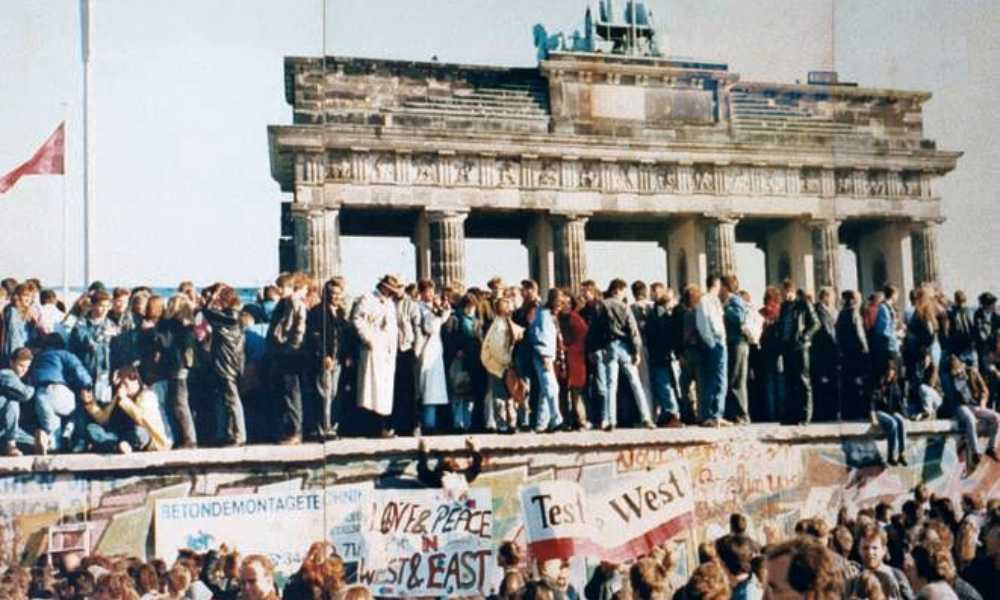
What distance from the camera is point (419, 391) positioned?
10.8m

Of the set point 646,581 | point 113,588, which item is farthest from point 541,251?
point 646,581

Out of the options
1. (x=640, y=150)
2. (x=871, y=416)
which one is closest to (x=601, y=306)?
(x=871, y=416)

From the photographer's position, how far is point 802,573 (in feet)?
18.5

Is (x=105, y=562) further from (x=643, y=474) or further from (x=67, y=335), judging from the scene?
(x=643, y=474)

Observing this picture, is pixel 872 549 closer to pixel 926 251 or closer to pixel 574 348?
pixel 574 348

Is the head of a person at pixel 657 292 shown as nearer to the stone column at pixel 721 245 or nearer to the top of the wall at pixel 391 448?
the top of the wall at pixel 391 448

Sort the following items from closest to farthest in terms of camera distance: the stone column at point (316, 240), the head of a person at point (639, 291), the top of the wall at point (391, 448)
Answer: the top of the wall at point (391, 448) → the head of a person at point (639, 291) → the stone column at point (316, 240)

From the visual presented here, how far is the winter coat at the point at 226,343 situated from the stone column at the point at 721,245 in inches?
282

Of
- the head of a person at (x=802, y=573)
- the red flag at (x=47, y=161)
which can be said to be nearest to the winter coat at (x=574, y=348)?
the red flag at (x=47, y=161)

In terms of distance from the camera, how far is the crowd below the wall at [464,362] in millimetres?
10039

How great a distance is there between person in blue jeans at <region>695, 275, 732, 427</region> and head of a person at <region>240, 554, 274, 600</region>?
176 inches

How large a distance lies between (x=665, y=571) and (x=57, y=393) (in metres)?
5.79

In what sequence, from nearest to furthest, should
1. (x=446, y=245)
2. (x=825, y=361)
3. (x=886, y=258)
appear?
(x=825, y=361) → (x=886, y=258) → (x=446, y=245)

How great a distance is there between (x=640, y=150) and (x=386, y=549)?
8.98 meters
